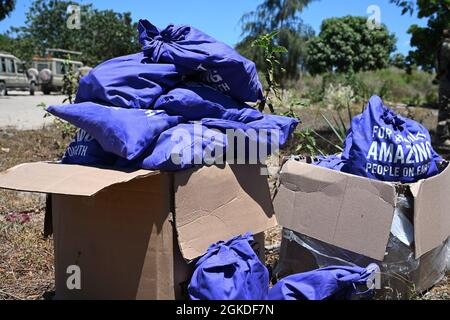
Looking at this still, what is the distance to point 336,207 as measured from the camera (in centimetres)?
233

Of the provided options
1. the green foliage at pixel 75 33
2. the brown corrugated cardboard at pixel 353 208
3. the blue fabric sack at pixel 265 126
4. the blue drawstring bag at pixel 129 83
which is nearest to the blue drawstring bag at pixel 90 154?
the blue drawstring bag at pixel 129 83

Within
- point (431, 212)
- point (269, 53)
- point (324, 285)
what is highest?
point (269, 53)

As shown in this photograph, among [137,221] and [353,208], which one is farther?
[353,208]

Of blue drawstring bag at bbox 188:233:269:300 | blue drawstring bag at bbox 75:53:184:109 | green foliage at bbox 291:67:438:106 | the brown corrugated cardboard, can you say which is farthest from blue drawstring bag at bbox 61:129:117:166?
green foliage at bbox 291:67:438:106

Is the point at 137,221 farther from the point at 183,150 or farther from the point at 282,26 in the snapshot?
the point at 282,26

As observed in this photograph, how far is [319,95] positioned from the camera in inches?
605

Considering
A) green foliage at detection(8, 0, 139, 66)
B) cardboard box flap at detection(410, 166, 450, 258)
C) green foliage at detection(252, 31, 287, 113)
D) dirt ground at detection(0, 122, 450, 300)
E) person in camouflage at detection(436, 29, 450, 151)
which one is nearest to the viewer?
cardboard box flap at detection(410, 166, 450, 258)

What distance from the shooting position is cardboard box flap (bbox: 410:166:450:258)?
2234mm

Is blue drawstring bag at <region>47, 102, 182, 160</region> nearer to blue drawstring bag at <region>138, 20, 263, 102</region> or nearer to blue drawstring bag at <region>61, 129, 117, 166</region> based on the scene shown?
blue drawstring bag at <region>61, 129, 117, 166</region>

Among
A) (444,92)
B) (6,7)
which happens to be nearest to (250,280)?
(444,92)

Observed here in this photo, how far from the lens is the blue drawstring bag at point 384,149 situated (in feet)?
7.53

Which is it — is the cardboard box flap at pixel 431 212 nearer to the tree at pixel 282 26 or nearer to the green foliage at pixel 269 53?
the green foliage at pixel 269 53

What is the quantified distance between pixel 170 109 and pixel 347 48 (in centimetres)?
2772
